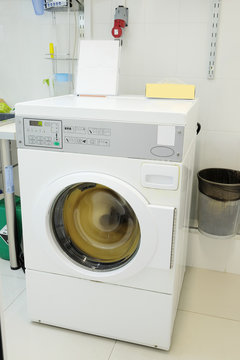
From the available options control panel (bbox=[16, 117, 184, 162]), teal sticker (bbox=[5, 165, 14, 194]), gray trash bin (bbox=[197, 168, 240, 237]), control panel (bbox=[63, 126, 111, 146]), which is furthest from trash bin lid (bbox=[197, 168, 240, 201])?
teal sticker (bbox=[5, 165, 14, 194])

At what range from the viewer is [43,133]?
1421 mm

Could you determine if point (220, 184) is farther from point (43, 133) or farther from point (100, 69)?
point (43, 133)

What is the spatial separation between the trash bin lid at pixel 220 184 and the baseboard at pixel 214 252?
0.30 m

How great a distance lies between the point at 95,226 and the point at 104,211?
0.28 feet

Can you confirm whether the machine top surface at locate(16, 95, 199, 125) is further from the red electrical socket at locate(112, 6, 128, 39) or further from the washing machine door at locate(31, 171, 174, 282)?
the red electrical socket at locate(112, 6, 128, 39)

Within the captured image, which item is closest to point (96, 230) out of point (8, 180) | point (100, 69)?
point (8, 180)

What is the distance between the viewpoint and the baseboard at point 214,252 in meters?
2.11

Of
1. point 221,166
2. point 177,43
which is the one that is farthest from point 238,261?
point 177,43

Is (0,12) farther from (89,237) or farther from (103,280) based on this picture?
(103,280)

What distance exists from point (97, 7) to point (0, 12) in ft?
2.29

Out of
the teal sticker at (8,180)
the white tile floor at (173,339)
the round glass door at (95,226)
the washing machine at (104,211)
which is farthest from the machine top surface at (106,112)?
the white tile floor at (173,339)

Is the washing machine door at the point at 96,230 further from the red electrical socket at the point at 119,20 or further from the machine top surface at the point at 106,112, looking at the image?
the red electrical socket at the point at 119,20

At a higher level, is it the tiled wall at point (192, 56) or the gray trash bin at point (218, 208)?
the tiled wall at point (192, 56)

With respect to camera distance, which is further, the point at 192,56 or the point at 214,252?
the point at 214,252
